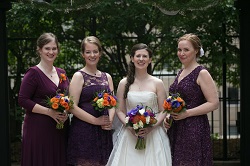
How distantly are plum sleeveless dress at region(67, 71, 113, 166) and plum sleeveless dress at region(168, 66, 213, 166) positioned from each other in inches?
35.0

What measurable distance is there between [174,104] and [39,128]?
1709 millimetres

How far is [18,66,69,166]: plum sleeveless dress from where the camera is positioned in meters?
6.08

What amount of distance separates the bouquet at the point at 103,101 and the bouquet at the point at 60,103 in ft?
0.95

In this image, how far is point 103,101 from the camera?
5.73 m

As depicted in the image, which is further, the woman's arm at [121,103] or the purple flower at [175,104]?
the woman's arm at [121,103]

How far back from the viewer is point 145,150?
602cm

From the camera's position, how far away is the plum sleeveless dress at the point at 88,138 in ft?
19.8


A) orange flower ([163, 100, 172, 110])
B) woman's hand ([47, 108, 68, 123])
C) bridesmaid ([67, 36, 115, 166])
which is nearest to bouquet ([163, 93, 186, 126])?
orange flower ([163, 100, 172, 110])

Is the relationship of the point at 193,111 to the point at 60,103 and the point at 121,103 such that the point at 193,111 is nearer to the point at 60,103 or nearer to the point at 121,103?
the point at 121,103

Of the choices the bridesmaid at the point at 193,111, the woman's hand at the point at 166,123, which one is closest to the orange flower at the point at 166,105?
the bridesmaid at the point at 193,111

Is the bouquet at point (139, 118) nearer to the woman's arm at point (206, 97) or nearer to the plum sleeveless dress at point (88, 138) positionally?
the woman's arm at point (206, 97)

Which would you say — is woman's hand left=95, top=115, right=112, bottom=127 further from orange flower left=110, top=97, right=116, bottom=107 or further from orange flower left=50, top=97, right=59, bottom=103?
orange flower left=50, top=97, right=59, bottom=103

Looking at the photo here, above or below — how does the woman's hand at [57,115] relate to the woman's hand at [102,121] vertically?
above

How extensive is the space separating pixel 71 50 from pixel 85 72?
3985 mm
